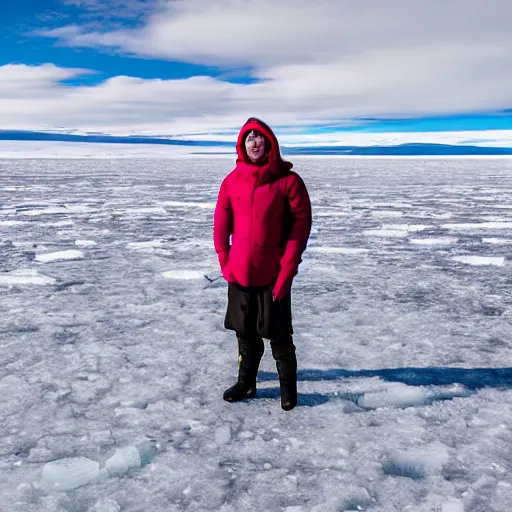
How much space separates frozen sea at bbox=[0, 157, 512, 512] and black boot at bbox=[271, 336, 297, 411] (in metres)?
0.05

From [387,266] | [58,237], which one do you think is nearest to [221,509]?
[387,266]

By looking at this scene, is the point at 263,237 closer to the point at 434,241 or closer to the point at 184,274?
the point at 184,274

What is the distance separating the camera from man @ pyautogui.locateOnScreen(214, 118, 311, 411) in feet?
7.70

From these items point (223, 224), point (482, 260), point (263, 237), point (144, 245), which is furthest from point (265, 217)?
point (144, 245)

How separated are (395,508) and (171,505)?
2.49 ft

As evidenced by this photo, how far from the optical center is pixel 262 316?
2506 mm

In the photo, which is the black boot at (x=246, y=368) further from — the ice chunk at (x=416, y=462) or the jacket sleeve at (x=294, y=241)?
the ice chunk at (x=416, y=462)

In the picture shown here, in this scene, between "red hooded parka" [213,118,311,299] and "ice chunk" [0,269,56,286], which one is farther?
"ice chunk" [0,269,56,286]

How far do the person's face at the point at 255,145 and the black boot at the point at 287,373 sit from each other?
0.85 meters

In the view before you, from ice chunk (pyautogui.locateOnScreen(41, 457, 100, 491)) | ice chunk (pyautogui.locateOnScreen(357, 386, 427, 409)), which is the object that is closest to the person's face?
ice chunk (pyautogui.locateOnScreen(357, 386, 427, 409))

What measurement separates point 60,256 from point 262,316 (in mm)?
4050

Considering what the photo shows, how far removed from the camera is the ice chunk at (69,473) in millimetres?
2014

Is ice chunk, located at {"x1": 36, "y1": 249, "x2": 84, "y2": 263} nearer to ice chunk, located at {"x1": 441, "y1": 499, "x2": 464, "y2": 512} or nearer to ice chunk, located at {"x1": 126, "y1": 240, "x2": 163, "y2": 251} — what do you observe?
ice chunk, located at {"x1": 126, "y1": 240, "x2": 163, "y2": 251}

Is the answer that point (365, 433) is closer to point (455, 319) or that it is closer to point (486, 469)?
point (486, 469)
